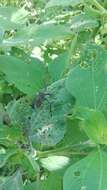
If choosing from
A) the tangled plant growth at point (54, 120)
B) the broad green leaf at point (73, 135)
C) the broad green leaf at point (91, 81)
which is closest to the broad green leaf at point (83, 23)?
the tangled plant growth at point (54, 120)

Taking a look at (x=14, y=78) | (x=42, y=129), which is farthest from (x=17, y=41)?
A: (x=42, y=129)

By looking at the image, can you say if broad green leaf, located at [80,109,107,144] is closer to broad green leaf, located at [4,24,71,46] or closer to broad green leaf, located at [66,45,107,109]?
broad green leaf, located at [66,45,107,109]

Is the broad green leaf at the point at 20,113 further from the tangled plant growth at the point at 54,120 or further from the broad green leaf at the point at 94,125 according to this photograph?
the broad green leaf at the point at 94,125

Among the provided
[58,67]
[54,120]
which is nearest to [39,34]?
[58,67]

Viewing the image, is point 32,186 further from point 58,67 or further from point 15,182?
point 58,67

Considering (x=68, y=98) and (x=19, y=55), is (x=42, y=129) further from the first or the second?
(x=19, y=55)

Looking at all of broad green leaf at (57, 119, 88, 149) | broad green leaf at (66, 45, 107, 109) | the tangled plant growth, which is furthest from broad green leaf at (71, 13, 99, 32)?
broad green leaf at (57, 119, 88, 149)

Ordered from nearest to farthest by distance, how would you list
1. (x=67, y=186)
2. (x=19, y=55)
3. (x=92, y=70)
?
1. (x=67, y=186)
2. (x=92, y=70)
3. (x=19, y=55)
